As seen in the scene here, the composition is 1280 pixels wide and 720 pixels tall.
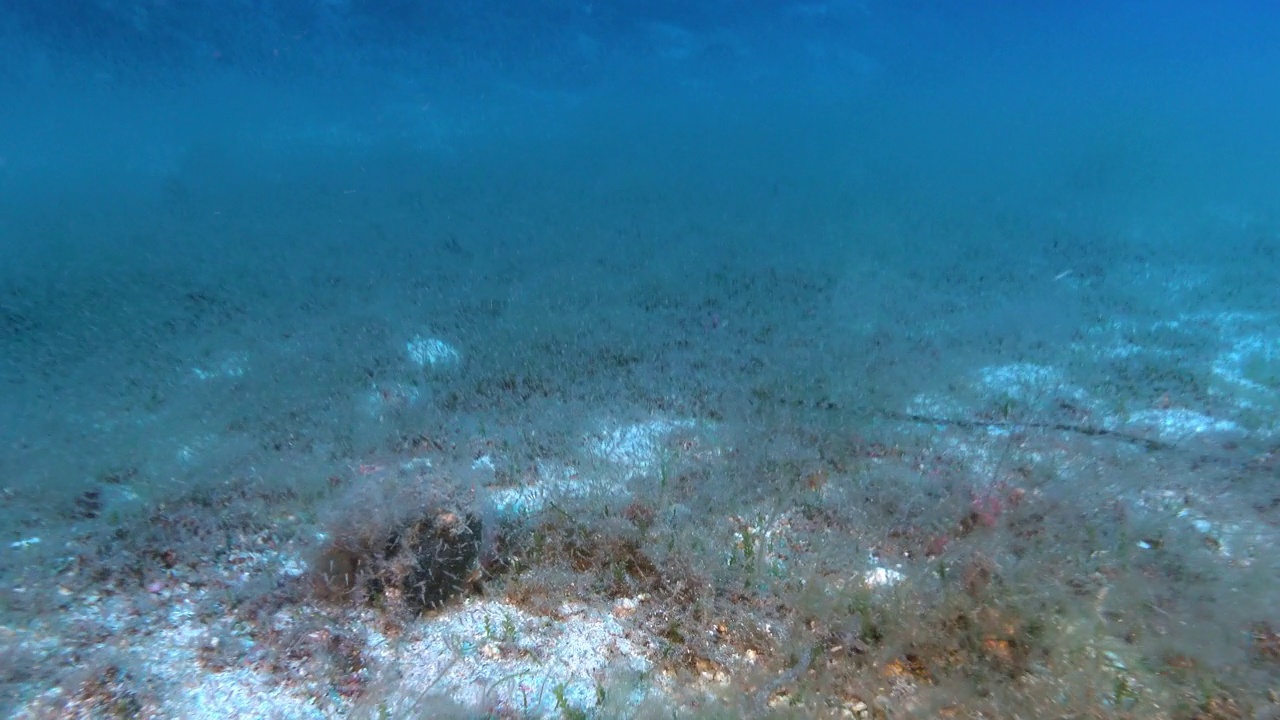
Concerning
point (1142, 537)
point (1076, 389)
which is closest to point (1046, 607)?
point (1142, 537)

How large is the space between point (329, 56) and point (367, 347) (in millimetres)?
13484

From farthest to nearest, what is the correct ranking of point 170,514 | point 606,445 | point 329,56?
point 329,56, point 606,445, point 170,514

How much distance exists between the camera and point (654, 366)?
600 centimetres

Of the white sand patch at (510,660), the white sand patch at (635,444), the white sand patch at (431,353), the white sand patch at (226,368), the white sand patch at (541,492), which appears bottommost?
the white sand patch at (510,660)

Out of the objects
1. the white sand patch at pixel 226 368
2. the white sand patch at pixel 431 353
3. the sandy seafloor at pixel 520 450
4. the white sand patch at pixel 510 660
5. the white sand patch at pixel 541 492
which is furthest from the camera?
the white sand patch at pixel 431 353

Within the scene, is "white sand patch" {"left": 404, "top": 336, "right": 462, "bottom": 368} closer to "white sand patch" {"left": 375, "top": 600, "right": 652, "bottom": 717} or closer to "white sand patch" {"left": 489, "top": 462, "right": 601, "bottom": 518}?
"white sand patch" {"left": 489, "top": 462, "right": 601, "bottom": 518}

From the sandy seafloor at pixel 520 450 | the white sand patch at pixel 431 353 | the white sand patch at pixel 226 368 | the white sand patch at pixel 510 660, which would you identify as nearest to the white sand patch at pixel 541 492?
the sandy seafloor at pixel 520 450

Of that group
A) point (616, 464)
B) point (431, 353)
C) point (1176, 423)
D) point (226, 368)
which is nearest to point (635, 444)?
point (616, 464)

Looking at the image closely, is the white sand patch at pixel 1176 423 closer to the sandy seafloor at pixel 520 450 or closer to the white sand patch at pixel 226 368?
the sandy seafloor at pixel 520 450

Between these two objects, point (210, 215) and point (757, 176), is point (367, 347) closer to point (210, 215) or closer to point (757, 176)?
point (210, 215)

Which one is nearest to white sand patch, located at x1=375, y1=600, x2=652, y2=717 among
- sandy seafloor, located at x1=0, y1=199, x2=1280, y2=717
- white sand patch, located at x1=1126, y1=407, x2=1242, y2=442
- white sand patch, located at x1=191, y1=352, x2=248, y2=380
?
sandy seafloor, located at x1=0, y1=199, x2=1280, y2=717

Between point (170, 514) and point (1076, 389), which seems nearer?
point (170, 514)

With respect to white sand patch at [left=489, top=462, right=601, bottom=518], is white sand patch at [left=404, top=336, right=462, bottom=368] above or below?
above

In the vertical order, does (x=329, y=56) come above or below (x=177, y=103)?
above
